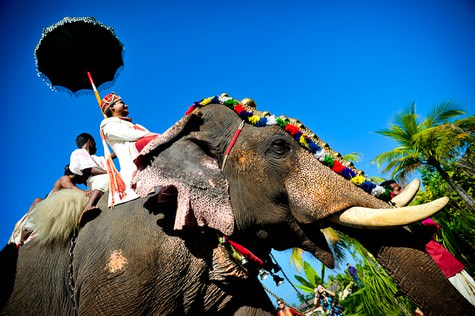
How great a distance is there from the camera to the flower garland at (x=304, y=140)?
2.42m

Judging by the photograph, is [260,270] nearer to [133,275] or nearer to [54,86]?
[133,275]

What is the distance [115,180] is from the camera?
313 centimetres

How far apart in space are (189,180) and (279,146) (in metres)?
0.76

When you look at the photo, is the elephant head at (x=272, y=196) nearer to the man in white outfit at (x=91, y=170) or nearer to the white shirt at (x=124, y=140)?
the white shirt at (x=124, y=140)

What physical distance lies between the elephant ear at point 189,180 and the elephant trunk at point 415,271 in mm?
961

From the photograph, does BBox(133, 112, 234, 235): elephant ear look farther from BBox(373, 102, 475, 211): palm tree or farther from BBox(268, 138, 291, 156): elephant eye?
BBox(373, 102, 475, 211): palm tree

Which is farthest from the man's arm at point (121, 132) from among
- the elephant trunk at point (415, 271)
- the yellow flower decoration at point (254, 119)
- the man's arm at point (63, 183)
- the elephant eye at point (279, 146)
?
the elephant trunk at point (415, 271)

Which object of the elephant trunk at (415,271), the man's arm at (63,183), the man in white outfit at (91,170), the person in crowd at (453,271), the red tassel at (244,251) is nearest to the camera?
the elephant trunk at (415,271)

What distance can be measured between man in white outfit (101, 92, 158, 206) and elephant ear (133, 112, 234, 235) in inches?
13.5

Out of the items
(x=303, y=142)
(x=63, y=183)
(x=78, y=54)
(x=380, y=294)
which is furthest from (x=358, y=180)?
(x=380, y=294)

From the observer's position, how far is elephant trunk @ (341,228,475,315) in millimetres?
1904

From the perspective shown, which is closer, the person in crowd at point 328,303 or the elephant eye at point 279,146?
the elephant eye at point 279,146

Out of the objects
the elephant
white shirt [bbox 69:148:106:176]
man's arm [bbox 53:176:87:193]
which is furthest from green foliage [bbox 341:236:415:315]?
man's arm [bbox 53:176:87:193]

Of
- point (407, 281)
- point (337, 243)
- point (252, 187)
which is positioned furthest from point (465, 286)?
point (337, 243)
